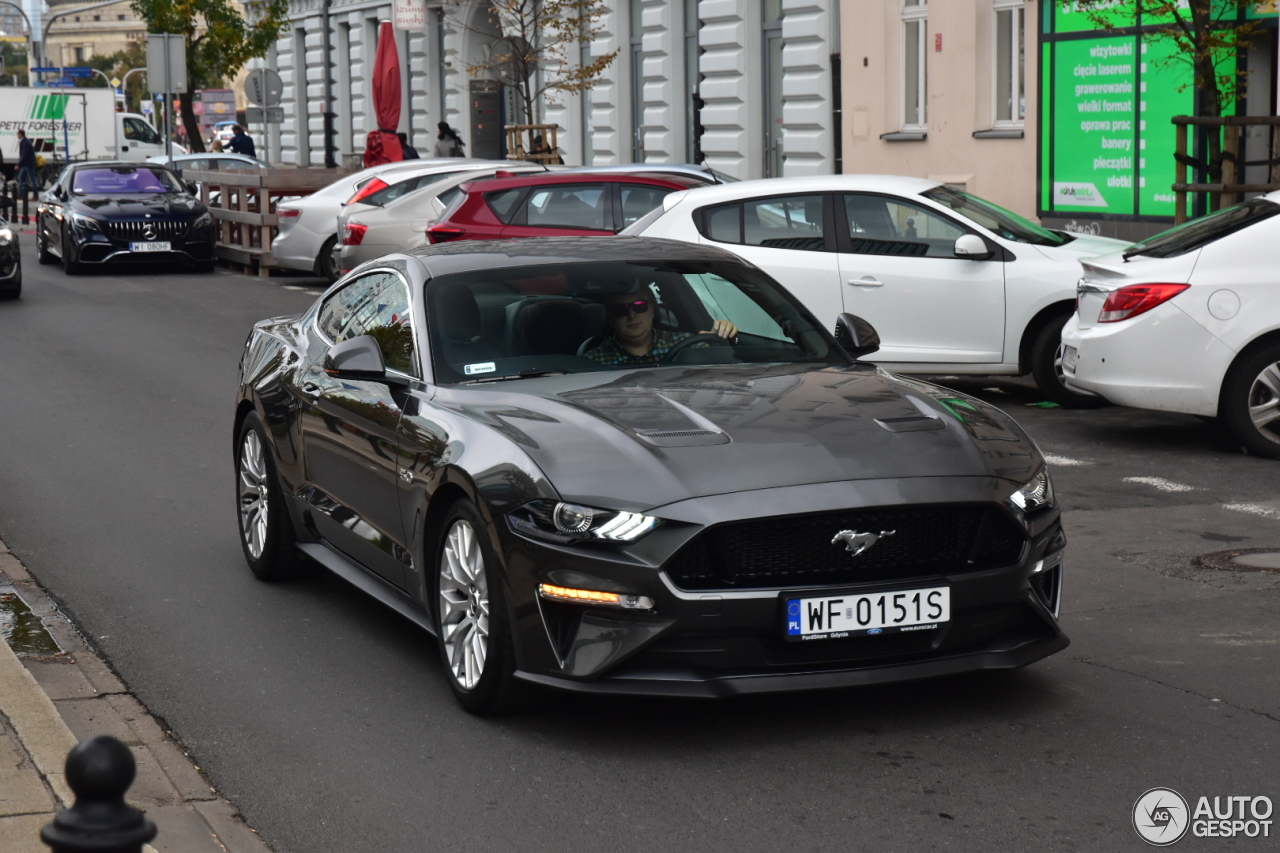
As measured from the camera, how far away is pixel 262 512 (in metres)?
7.40

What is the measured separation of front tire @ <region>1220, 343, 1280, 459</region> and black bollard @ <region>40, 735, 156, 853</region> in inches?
330

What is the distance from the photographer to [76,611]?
22.7ft

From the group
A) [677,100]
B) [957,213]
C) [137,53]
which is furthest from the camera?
[137,53]

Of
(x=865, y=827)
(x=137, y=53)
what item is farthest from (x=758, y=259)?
(x=137, y=53)

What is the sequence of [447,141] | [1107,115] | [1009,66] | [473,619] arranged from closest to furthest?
[473,619] < [1107,115] < [1009,66] < [447,141]

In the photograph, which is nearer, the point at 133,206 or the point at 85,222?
the point at 85,222

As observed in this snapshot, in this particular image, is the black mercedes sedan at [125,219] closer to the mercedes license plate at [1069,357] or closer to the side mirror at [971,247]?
the side mirror at [971,247]

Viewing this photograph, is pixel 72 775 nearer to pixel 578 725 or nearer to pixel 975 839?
pixel 975 839

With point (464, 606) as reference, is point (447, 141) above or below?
above

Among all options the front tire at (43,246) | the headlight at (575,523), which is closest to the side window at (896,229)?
the headlight at (575,523)

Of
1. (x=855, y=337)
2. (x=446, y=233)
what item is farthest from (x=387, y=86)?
(x=855, y=337)

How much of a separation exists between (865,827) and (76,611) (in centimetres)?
371

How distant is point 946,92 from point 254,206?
9.25m

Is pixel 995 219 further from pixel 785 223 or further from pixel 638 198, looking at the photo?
pixel 638 198
